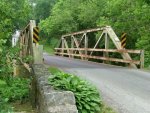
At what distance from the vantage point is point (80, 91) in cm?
709

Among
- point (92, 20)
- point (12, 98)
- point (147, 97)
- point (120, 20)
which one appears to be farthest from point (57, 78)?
point (92, 20)

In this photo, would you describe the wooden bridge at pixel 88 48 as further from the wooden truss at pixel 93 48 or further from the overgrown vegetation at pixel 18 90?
the overgrown vegetation at pixel 18 90

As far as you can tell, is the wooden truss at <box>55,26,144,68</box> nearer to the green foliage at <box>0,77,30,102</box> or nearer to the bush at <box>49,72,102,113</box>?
the green foliage at <box>0,77,30,102</box>

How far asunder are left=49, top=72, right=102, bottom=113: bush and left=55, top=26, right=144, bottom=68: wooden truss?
9317 mm

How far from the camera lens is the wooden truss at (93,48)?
17609mm

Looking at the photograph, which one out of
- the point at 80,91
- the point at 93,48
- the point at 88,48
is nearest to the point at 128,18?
the point at 93,48

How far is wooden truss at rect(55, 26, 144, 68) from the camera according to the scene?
1761 centimetres

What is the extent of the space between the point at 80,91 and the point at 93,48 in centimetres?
1651

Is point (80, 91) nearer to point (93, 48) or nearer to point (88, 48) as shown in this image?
point (93, 48)

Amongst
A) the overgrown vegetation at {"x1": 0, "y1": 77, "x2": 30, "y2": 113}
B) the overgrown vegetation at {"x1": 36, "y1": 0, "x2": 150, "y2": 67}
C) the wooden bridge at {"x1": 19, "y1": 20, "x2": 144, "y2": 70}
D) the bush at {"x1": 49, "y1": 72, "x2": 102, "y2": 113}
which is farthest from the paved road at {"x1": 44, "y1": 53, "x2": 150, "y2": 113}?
the overgrown vegetation at {"x1": 36, "y1": 0, "x2": 150, "y2": 67}

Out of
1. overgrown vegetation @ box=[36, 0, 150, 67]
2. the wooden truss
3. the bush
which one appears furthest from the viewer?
overgrown vegetation @ box=[36, 0, 150, 67]

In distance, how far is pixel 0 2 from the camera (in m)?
13.3

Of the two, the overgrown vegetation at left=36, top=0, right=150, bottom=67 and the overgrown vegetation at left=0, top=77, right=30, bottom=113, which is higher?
the overgrown vegetation at left=36, top=0, right=150, bottom=67

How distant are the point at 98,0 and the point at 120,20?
987cm
